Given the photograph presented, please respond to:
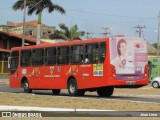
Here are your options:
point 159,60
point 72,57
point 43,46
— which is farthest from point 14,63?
point 159,60

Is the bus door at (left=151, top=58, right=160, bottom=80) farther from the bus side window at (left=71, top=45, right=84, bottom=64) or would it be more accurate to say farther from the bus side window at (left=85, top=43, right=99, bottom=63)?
the bus side window at (left=85, top=43, right=99, bottom=63)

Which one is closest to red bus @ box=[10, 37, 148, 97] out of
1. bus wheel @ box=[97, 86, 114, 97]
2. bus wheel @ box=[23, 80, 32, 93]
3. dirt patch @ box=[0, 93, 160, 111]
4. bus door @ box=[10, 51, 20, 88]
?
bus wheel @ box=[97, 86, 114, 97]

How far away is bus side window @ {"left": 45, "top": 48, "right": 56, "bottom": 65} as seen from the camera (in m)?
27.8

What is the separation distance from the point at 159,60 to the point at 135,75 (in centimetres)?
2682

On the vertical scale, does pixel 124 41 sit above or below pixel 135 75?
above

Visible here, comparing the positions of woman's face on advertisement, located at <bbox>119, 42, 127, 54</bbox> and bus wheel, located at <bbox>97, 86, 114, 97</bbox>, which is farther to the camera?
bus wheel, located at <bbox>97, 86, 114, 97</bbox>

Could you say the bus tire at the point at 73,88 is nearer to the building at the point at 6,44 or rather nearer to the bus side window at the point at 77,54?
the bus side window at the point at 77,54

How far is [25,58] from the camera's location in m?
30.5

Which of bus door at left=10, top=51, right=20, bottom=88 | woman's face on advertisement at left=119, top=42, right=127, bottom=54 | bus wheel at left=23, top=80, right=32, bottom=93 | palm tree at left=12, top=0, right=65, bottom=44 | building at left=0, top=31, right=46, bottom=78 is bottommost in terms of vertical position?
bus wheel at left=23, top=80, right=32, bottom=93

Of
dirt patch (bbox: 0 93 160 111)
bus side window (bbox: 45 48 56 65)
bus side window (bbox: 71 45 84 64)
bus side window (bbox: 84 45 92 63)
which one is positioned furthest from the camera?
bus side window (bbox: 45 48 56 65)

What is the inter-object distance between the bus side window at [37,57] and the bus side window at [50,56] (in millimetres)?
468

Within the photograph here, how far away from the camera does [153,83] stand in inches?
1694

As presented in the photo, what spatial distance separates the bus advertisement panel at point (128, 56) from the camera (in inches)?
956

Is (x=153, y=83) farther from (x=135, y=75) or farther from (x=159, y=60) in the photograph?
(x=135, y=75)
